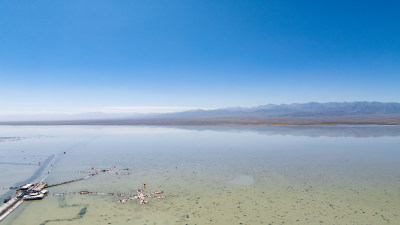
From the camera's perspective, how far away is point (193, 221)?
1067 centimetres

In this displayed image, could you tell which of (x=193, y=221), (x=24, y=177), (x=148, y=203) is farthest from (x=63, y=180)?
(x=193, y=221)

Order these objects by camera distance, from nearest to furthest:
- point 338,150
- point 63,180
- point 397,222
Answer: point 397,222
point 63,180
point 338,150

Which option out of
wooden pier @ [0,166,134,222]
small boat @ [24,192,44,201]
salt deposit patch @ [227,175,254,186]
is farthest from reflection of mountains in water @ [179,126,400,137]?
small boat @ [24,192,44,201]

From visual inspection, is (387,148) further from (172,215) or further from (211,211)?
(172,215)

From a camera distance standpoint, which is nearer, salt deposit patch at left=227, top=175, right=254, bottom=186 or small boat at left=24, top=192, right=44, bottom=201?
small boat at left=24, top=192, right=44, bottom=201

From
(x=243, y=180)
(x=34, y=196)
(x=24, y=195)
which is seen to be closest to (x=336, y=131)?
(x=243, y=180)

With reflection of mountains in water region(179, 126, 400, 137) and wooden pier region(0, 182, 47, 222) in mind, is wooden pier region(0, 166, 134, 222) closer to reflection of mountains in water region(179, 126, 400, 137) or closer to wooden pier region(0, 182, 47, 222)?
wooden pier region(0, 182, 47, 222)

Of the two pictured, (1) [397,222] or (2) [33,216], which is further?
(2) [33,216]

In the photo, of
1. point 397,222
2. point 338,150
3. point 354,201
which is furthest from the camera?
point 338,150

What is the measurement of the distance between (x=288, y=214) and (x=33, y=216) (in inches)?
466

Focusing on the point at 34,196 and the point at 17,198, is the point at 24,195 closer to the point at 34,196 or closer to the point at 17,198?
the point at 17,198

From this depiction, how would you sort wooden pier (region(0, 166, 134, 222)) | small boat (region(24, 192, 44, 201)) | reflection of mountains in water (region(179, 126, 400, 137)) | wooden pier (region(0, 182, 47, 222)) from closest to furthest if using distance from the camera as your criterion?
wooden pier (region(0, 182, 47, 222))
wooden pier (region(0, 166, 134, 222))
small boat (region(24, 192, 44, 201))
reflection of mountains in water (region(179, 126, 400, 137))

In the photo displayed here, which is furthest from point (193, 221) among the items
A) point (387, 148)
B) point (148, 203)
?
point (387, 148)

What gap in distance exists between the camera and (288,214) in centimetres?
1109
